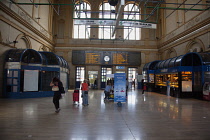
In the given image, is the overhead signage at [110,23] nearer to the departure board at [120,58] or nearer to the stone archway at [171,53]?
the stone archway at [171,53]

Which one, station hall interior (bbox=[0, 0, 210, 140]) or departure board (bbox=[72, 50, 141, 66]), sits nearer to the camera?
station hall interior (bbox=[0, 0, 210, 140])

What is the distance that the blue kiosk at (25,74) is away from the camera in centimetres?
1119

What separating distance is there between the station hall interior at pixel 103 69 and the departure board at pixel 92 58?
0.48 ft

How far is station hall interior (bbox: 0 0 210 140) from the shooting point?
4.82 meters

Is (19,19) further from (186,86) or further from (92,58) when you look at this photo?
(186,86)

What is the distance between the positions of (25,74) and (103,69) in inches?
509

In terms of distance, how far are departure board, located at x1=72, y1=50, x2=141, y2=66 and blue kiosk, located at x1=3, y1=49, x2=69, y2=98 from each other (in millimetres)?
9500

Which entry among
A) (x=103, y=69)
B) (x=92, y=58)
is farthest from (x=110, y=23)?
(x=103, y=69)

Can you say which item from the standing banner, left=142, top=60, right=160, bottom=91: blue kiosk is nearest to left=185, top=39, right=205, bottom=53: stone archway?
left=142, top=60, right=160, bottom=91: blue kiosk

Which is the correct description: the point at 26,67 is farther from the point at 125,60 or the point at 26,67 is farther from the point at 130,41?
the point at 130,41

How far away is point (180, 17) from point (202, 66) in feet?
28.0

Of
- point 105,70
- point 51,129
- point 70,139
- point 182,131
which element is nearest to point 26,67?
point 51,129

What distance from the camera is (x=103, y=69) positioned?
23156 mm

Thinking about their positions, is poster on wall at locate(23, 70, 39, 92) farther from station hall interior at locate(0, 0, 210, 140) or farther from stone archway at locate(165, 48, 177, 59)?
stone archway at locate(165, 48, 177, 59)
